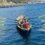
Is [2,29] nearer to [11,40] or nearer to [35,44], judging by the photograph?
[11,40]

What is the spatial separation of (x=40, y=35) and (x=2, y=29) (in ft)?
28.4

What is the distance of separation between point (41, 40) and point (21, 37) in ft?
11.3

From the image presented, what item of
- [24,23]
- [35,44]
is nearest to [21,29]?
[24,23]

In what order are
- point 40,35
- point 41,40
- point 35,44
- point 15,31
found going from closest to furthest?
point 35,44
point 41,40
point 40,35
point 15,31

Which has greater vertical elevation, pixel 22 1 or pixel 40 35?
pixel 40 35

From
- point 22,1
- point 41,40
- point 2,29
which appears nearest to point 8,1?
point 22,1

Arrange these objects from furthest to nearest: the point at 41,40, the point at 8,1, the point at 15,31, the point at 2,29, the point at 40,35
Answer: the point at 8,1, the point at 2,29, the point at 15,31, the point at 40,35, the point at 41,40

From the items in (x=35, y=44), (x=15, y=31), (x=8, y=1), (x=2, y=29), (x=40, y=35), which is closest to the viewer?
(x=35, y=44)

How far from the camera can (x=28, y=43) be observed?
31688 mm

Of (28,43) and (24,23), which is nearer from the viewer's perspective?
(28,43)

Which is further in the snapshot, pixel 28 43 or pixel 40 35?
pixel 40 35

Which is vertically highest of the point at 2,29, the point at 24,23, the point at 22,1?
the point at 24,23

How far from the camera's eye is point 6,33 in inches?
1467

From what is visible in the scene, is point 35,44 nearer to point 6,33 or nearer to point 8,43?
point 8,43
